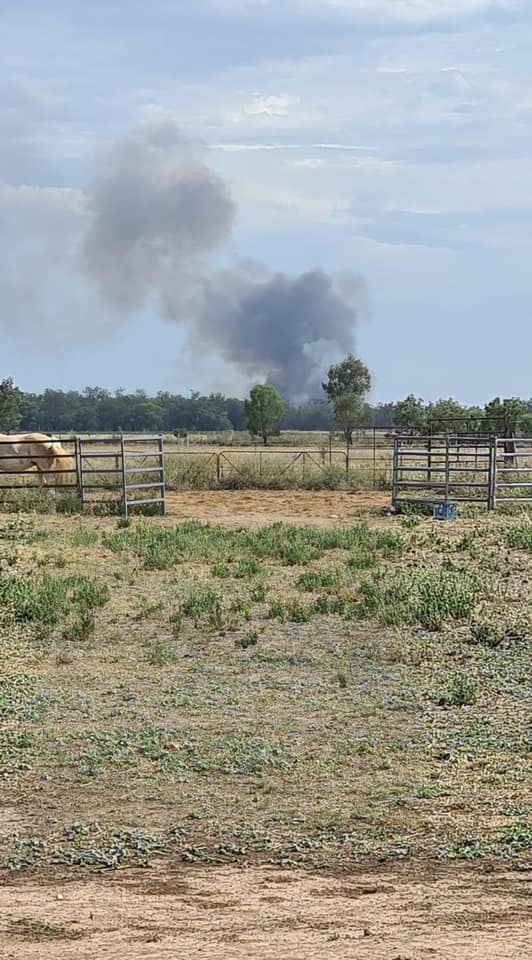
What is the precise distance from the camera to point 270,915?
4.79m

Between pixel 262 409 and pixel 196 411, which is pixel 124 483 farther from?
pixel 196 411

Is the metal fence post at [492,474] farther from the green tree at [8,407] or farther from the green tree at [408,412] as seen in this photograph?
the green tree at [8,407]

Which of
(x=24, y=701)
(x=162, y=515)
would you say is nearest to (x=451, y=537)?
(x=162, y=515)

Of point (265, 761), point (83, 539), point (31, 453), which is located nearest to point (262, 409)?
point (31, 453)

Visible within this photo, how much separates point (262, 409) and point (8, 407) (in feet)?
52.5

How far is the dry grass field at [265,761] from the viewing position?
4785 millimetres

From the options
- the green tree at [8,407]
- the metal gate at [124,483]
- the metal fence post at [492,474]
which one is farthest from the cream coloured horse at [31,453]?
the green tree at [8,407]

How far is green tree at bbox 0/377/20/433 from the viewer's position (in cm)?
7131

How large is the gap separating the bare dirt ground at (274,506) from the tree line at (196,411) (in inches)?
1108

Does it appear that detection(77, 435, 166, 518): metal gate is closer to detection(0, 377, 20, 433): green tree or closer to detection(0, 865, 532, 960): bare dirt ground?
detection(0, 865, 532, 960): bare dirt ground

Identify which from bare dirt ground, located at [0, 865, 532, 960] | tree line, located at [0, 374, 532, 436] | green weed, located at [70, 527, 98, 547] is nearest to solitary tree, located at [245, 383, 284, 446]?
tree line, located at [0, 374, 532, 436]

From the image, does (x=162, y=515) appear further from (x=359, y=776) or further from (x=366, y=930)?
(x=366, y=930)

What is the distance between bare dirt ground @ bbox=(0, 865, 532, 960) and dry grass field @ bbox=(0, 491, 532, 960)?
0.04ft

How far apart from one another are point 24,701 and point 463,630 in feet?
14.4
